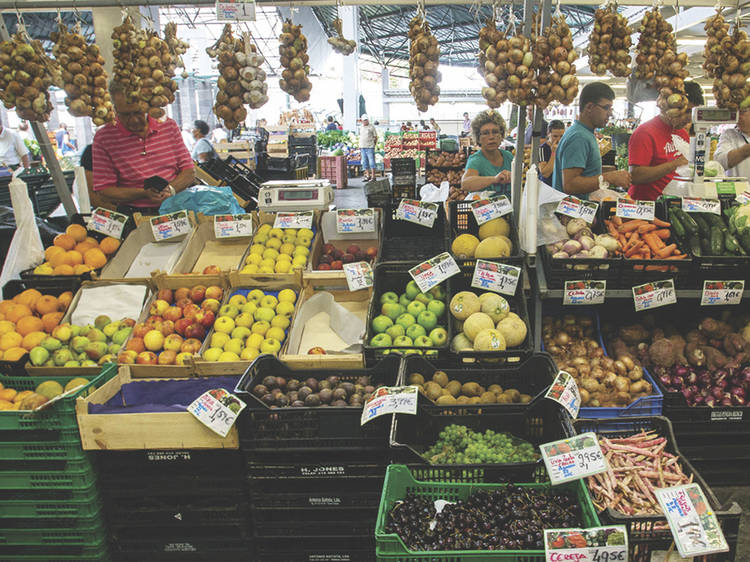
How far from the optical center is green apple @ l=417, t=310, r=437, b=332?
9.29ft

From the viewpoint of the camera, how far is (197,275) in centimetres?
323

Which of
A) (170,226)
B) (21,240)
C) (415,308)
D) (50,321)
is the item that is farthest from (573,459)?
(21,240)

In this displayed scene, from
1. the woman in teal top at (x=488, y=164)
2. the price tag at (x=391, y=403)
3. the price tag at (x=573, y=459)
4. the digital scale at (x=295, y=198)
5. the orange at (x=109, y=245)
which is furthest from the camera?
the woman in teal top at (x=488, y=164)

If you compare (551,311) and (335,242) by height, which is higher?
(335,242)

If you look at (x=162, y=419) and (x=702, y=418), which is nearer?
(x=162, y=419)

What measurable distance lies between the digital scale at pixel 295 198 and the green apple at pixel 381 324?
52.7 inches

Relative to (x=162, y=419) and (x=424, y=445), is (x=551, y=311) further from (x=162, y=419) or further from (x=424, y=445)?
(x=162, y=419)

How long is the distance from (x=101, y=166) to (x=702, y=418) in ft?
13.0

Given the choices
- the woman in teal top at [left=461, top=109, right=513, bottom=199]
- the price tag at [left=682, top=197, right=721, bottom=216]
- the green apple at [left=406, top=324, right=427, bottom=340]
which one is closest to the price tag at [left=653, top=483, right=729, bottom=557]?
the green apple at [left=406, top=324, right=427, bottom=340]

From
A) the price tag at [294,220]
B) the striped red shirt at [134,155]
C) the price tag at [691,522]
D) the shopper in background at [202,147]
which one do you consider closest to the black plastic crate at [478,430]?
the price tag at [691,522]

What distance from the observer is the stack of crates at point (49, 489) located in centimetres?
228

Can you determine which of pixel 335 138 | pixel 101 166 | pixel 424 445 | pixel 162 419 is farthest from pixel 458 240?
pixel 335 138

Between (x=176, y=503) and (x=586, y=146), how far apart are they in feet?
10.1

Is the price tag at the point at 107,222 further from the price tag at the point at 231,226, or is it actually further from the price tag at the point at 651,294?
the price tag at the point at 651,294
